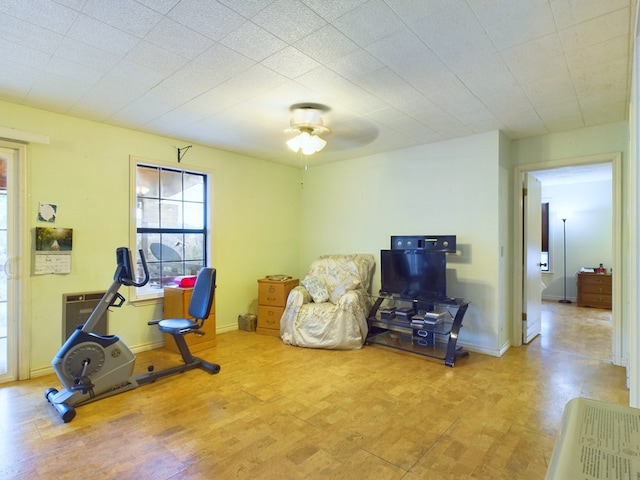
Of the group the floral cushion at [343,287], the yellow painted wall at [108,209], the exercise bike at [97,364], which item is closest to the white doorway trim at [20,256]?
the yellow painted wall at [108,209]

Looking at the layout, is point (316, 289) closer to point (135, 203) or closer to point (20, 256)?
point (135, 203)

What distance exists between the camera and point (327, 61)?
2.37 m

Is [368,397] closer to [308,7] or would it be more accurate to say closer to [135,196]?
[308,7]

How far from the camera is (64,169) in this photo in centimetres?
342

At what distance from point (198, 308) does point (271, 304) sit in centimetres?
142

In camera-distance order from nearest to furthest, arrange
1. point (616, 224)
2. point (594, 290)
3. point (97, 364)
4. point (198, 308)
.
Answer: point (97, 364)
point (198, 308)
point (616, 224)
point (594, 290)

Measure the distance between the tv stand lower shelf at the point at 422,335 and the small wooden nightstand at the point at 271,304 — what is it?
1201 mm

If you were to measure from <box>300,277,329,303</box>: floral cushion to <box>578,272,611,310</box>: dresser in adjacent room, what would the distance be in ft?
17.9

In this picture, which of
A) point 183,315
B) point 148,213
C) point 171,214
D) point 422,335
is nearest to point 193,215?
point 171,214

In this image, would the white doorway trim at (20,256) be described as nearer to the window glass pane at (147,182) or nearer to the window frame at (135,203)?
the window frame at (135,203)

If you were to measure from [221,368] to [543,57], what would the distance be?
145 inches

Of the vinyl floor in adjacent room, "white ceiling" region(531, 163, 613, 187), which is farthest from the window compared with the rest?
"white ceiling" region(531, 163, 613, 187)

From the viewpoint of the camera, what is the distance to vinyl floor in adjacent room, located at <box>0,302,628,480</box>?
1942 mm

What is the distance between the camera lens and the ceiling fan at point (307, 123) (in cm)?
319
